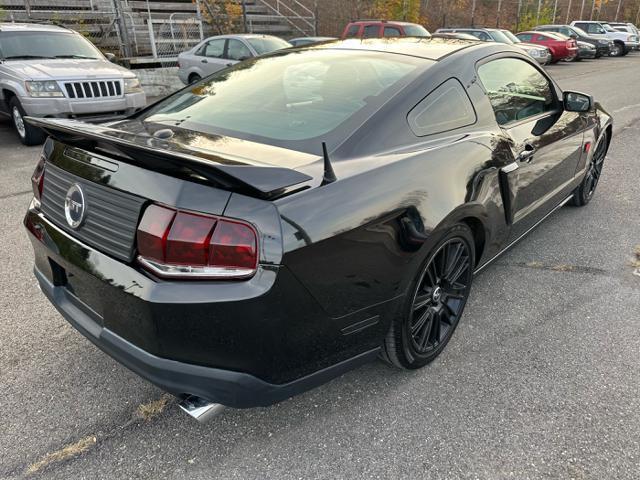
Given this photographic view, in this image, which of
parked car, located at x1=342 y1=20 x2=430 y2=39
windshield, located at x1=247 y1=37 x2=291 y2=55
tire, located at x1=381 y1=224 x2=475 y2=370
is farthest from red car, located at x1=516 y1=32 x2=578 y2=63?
tire, located at x1=381 y1=224 x2=475 y2=370

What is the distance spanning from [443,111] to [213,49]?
34.4 ft

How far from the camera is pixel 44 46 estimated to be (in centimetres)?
768

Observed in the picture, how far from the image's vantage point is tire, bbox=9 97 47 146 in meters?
6.98

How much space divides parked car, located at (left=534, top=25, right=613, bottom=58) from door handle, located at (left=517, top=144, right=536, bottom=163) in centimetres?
2489

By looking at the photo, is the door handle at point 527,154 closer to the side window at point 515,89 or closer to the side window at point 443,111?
the side window at point 515,89

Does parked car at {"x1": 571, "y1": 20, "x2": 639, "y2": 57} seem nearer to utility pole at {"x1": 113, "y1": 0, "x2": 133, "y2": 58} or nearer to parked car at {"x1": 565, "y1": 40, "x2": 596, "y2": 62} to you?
parked car at {"x1": 565, "y1": 40, "x2": 596, "y2": 62}

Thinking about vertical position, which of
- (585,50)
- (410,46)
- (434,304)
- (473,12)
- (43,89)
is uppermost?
(410,46)

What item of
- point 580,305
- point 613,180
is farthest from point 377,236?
point 613,180

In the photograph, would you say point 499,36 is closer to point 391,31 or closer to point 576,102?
point 391,31

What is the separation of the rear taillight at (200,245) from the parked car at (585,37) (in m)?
26.9

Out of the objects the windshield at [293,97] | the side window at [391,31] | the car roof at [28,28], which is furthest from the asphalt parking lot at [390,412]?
the side window at [391,31]

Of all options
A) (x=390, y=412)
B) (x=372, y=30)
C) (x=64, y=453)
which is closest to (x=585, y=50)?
(x=372, y=30)

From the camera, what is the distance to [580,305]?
310cm

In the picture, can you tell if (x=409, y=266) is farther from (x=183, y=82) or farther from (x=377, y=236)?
(x=183, y=82)
